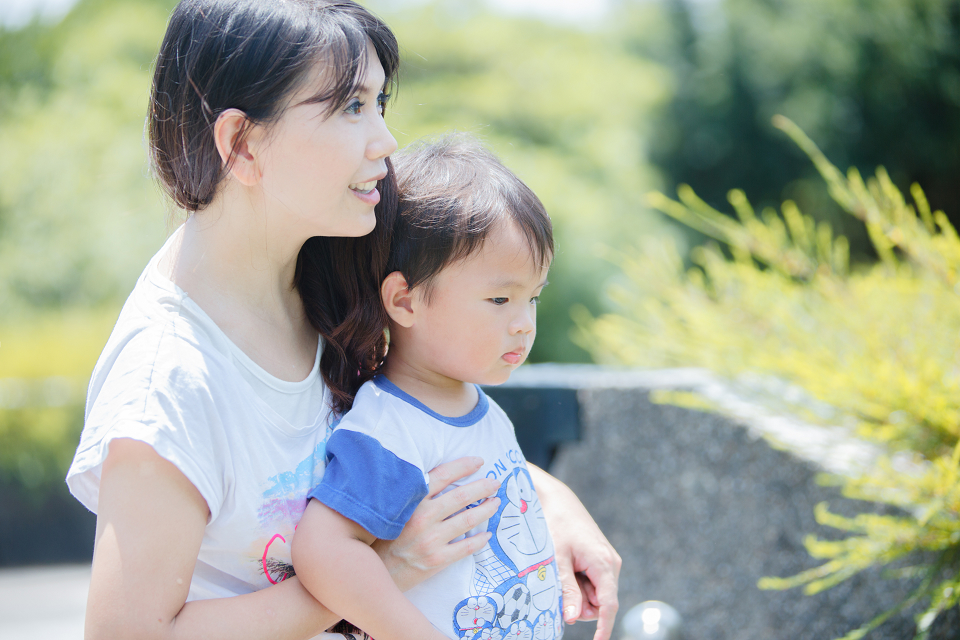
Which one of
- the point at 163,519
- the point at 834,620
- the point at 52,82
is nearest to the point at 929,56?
the point at 834,620

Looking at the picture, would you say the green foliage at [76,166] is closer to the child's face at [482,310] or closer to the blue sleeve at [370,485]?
the child's face at [482,310]

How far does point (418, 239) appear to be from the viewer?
1.39 m

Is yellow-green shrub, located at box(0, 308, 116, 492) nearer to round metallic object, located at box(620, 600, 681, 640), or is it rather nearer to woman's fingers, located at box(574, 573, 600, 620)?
round metallic object, located at box(620, 600, 681, 640)

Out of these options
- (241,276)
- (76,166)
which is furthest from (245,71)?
(76,166)

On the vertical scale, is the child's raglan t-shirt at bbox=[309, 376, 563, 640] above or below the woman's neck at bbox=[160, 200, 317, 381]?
below

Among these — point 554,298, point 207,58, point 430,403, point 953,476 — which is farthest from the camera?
point 554,298

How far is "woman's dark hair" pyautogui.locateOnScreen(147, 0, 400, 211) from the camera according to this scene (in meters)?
1.18

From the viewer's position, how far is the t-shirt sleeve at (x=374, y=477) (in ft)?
3.87

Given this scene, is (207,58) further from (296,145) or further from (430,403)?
(430,403)

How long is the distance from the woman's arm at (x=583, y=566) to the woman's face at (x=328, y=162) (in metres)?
0.75

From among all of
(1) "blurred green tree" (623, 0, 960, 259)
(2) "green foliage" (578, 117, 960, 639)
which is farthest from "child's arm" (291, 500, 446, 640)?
(1) "blurred green tree" (623, 0, 960, 259)

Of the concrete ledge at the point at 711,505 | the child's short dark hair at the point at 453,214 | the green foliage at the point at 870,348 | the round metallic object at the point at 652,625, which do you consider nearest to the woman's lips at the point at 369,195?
the child's short dark hair at the point at 453,214

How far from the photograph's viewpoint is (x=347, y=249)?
1456 millimetres

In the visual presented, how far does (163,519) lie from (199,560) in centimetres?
21
